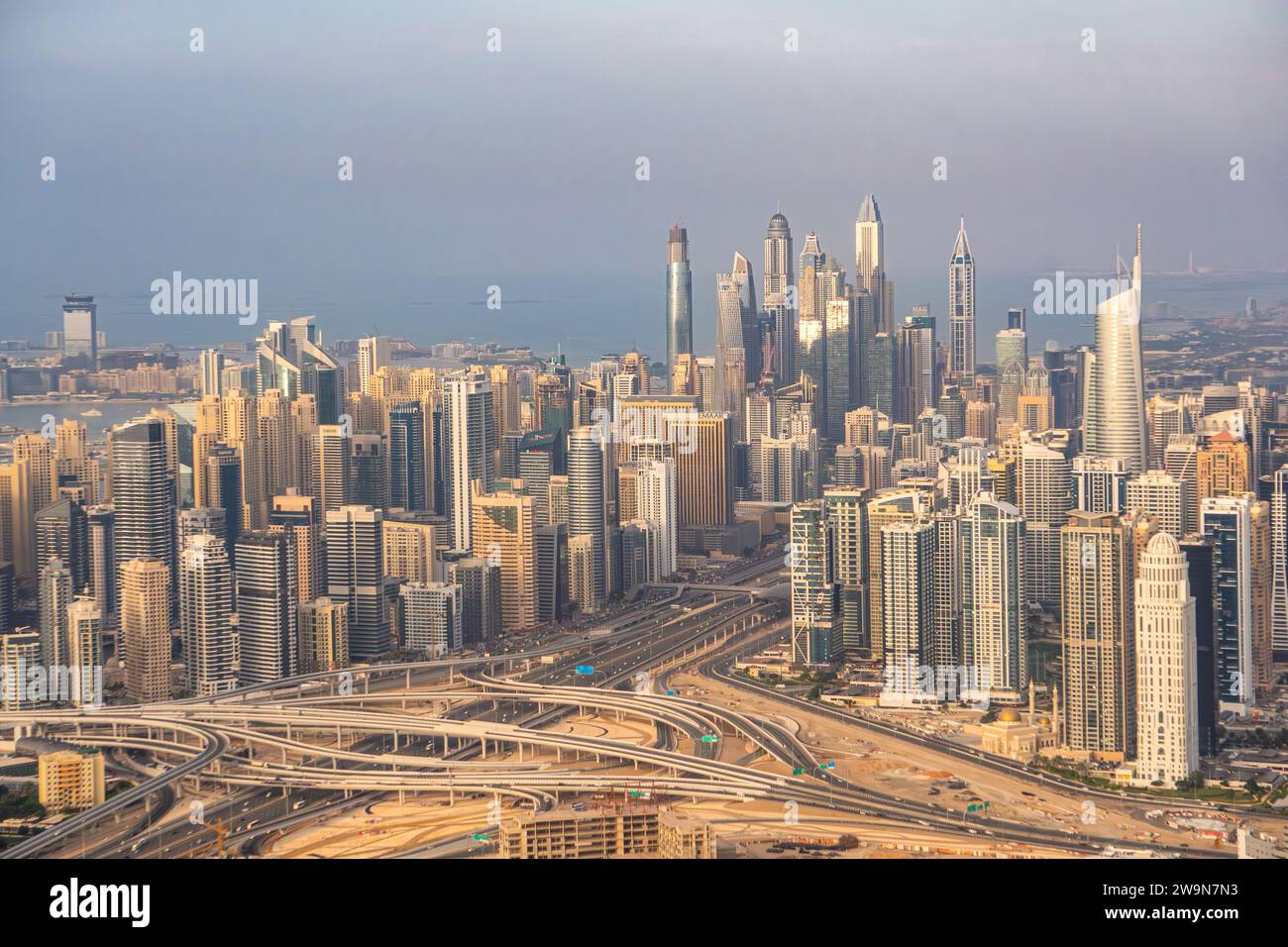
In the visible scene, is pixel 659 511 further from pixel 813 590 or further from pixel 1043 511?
pixel 1043 511

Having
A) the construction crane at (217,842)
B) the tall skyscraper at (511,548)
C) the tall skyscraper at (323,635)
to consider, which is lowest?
the construction crane at (217,842)

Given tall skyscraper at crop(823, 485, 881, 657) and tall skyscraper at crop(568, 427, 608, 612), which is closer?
tall skyscraper at crop(823, 485, 881, 657)

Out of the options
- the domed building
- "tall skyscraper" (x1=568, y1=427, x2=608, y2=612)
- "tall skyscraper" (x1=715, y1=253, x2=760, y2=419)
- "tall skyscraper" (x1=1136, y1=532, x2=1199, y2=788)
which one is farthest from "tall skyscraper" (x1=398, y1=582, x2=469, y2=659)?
"tall skyscraper" (x1=715, y1=253, x2=760, y2=419)

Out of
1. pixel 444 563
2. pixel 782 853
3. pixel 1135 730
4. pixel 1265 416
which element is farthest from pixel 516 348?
pixel 782 853

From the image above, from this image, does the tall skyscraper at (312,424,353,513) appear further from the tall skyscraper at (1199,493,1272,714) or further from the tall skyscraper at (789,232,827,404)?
the tall skyscraper at (1199,493,1272,714)

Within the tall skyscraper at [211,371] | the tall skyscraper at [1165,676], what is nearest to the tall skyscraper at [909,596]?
the tall skyscraper at [1165,676]

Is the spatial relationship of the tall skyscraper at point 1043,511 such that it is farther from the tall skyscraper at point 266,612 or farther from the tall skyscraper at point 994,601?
the tall skyscraper at point 266,612
